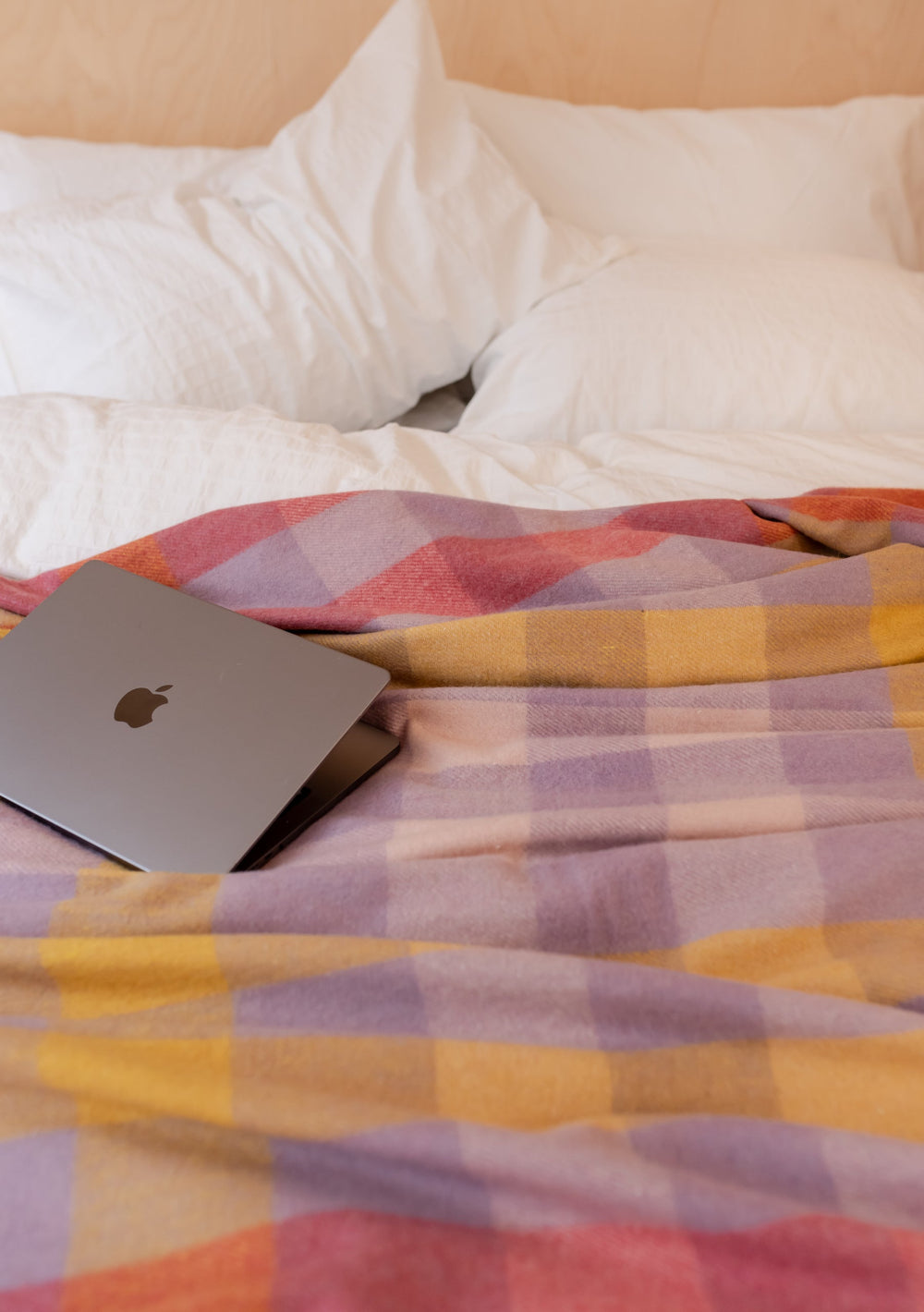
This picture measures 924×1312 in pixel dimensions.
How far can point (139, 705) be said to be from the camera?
26.4 inches

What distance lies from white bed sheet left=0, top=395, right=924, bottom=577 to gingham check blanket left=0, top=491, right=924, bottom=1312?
153 millimetres

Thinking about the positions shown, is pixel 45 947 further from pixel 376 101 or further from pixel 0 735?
pixel 376 101

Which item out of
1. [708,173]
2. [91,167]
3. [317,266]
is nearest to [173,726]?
[317,266]

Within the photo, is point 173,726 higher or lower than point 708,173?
lower

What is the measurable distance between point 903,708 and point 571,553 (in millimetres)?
276

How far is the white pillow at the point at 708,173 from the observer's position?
1.30 m

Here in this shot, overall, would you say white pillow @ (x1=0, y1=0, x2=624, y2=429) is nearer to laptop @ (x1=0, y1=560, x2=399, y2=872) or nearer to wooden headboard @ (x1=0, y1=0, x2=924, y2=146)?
wooden headboard @ (x1=0, y1=0, x2=924, y2=146)

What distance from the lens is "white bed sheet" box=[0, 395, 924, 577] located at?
0.83 m

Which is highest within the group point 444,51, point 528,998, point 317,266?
point 444,51

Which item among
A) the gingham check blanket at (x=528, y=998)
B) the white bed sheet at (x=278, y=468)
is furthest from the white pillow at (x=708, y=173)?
the gingham check blanket at (x=528, y=998)

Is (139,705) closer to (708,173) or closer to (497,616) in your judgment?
(497,616)

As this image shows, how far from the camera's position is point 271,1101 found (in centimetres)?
44

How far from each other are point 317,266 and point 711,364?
442 millimetres

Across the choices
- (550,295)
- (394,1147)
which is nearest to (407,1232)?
(394,1147)
